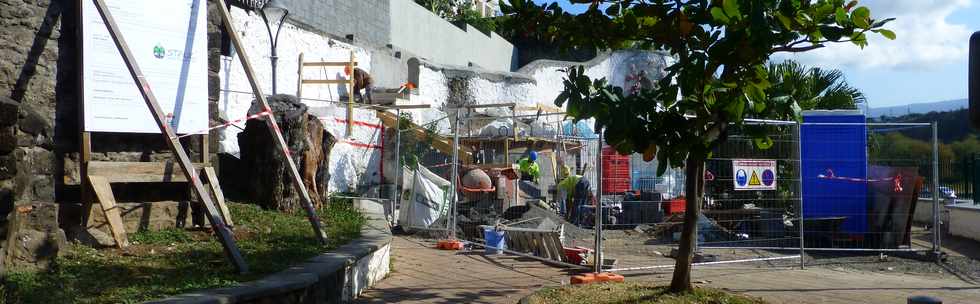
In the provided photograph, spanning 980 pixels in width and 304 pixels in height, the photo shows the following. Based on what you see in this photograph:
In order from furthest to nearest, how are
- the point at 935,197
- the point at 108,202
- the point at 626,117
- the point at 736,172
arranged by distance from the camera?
1. the point at 935,197
2. the point at 736,172
3. the point at 108,202
4. the point at 626,117

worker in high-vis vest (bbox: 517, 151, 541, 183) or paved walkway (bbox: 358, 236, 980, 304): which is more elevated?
worker in high-vis vest (bbox: 517, 151, 541, 183)

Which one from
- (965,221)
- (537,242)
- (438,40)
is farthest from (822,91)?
(438,40)

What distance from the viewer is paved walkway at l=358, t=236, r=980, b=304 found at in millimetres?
7453

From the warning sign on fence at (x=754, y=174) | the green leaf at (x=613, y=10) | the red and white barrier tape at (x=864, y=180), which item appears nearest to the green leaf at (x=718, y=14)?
the green leaf at (x=613, y=10)

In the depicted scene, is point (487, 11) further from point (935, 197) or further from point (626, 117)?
point (626, 117)

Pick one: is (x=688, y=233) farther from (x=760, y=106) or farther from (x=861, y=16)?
(x=861, y=16)

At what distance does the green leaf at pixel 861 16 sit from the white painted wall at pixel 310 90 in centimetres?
1094

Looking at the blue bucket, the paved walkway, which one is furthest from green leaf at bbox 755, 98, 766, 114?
the blue bucket

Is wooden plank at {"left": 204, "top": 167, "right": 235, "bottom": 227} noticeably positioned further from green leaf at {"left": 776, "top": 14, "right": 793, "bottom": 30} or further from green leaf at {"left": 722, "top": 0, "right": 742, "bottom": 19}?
green leaf at {"left": 776, "top": 14, "right": 793, "bottom": 30}

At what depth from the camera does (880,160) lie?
1112 centimetres

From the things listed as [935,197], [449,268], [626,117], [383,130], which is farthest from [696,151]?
[383,130]

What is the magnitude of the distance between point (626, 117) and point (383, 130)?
41.0 feet

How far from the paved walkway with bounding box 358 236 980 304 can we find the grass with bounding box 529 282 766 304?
2.13 ft

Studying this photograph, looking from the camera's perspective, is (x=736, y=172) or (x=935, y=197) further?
(x=935, y=197)
